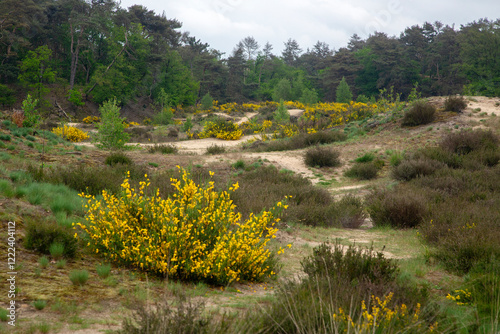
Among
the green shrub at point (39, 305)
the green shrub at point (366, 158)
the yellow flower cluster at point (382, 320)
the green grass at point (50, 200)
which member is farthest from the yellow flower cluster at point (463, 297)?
the green shrub at point (366, 158)

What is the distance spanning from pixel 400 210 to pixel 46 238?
6.44 m

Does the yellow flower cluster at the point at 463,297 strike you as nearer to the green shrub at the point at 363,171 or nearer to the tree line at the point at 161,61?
the green shrub at the point at 363,171

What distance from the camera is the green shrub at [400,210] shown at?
725cm

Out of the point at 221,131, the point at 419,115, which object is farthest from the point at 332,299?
the point at 221,131

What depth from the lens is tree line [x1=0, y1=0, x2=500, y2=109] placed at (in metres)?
35.3

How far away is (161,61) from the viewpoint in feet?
141

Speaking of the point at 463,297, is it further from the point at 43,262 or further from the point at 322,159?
the point at 322,159

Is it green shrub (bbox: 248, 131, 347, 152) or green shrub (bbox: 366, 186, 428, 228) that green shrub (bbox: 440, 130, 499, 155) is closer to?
green shrub (bbox: 248, 131, 347, 152)

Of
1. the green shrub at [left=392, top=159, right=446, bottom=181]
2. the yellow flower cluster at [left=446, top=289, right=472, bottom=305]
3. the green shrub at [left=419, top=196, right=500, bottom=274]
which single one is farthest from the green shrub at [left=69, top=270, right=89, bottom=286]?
the green shrub at [left=392, top=159, right=446, bottom=181]

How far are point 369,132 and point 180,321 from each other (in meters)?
18.7

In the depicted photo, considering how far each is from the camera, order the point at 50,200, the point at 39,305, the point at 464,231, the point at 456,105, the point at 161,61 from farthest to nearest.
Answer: the point at 161,61, the point at 456,105, the point at 50,200, the point at 464,231, the point at 39,305

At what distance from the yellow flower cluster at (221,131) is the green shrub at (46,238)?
66.9 feet

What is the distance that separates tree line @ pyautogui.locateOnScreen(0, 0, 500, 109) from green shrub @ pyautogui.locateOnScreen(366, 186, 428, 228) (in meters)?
24.8

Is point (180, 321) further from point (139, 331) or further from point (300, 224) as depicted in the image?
point (300, 224)
